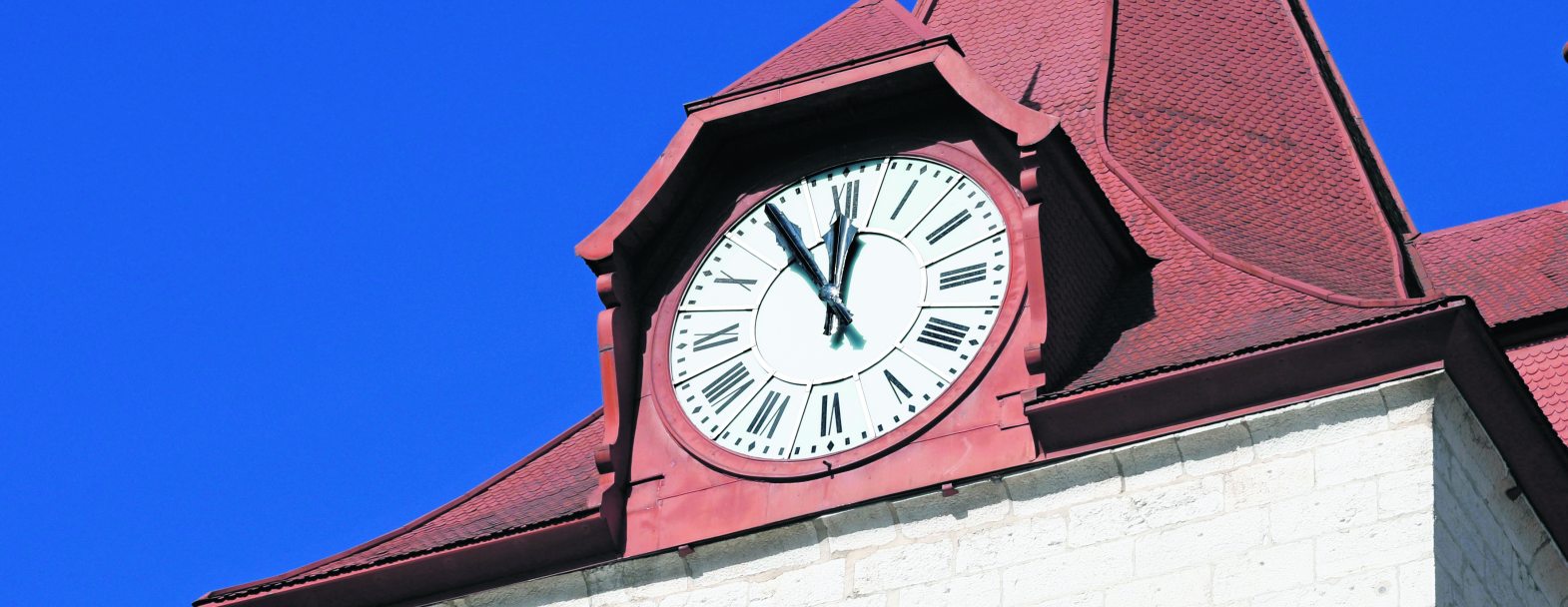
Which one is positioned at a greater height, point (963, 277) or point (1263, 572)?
point (963, 277)

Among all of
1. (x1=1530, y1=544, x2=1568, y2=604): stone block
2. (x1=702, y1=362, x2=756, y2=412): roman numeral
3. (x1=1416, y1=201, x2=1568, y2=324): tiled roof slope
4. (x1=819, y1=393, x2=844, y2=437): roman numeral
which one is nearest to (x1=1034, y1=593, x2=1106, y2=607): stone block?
(x1=819, y1=393, x2=844, y2=437): roman numeral

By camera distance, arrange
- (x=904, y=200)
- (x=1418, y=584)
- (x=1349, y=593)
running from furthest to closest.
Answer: (x=904, y=200), (x=1349, y=593), (x=1418, y=584)

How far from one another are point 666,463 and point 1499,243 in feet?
15.1

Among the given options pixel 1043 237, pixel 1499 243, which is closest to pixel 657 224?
pixel 1043 237

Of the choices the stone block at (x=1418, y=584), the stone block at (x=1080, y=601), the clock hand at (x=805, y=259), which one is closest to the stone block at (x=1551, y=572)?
the stone block at (x=1418, y=584)

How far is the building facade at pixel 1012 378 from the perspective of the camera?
47.9 feet

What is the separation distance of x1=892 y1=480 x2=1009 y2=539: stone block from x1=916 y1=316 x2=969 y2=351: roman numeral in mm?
767

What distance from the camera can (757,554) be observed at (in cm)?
1554

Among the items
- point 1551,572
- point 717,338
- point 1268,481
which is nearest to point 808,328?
point 717,338

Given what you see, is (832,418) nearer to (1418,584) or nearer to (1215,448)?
(1215,448)

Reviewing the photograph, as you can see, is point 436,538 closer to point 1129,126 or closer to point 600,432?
point 600,432

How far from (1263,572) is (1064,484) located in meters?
1.04

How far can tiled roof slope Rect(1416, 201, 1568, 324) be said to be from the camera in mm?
16953

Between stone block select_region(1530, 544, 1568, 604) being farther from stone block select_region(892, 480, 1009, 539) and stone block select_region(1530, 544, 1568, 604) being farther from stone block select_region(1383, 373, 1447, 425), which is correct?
stone block select_region(892, 480, 1009, 539)
